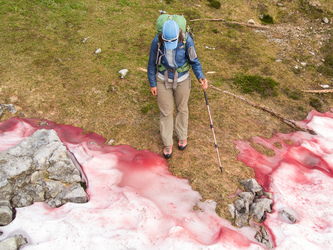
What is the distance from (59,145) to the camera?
6.03 metres

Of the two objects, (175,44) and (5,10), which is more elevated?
(175,44)

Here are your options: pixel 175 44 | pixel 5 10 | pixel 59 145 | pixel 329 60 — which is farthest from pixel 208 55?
pixel 5 10

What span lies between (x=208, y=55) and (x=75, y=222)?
9.05 m

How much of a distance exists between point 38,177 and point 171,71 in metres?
3.90

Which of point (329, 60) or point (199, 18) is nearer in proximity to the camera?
point (329, 60)

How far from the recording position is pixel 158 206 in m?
5.70

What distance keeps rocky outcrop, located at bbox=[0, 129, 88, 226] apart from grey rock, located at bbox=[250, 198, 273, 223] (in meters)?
3.88

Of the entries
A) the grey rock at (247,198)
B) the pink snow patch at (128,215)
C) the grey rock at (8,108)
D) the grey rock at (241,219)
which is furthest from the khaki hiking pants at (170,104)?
the grey rock at (8,108)

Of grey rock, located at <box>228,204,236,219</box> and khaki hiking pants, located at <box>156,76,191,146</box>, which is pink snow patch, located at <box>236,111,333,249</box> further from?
khaki hiking pants, located at <box>156,76,191,146</box>

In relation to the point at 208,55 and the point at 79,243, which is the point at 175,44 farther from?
the point at 208,55

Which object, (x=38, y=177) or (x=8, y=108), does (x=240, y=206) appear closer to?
(x=38, y=177)

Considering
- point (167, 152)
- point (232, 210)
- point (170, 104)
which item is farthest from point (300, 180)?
point (170, 104)

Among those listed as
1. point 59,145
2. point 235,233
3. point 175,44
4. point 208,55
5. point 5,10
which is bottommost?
point 235,233

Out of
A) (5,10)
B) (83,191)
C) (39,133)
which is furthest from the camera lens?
(5,10)
